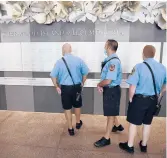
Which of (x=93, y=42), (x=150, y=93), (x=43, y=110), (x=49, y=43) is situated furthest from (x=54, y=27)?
(x=150, y=93)

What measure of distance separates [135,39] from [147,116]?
155 centimetres

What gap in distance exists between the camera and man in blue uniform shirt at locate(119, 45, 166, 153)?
2.42 m

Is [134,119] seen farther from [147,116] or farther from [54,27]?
[54,27]

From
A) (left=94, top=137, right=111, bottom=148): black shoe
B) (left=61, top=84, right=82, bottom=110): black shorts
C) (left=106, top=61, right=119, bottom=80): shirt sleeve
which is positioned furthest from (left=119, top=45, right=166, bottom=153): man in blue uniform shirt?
(left=61, top=84, right=82, bottom=110): black shorts

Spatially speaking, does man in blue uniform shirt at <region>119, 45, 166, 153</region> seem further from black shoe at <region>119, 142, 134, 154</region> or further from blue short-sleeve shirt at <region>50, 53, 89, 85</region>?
blue short-sleeve shirt at <region>50, 53, 89, 85</region>

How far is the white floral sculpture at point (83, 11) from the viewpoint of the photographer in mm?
3363

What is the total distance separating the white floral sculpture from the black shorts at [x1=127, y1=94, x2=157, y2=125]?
1.58 m

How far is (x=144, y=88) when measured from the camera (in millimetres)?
2459

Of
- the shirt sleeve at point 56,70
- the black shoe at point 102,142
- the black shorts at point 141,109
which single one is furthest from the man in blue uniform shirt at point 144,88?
the shirt sleeve at point 56,70

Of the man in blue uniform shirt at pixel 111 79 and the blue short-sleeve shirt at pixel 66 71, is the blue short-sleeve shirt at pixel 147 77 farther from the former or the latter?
the blue short-sleeve shirt at pixel 66 71

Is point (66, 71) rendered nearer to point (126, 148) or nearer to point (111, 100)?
point (111, 100)

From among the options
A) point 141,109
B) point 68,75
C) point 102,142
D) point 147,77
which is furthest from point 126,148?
point 68,75

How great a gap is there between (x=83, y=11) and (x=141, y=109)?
1980 mm

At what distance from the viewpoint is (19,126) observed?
11.6 ft
